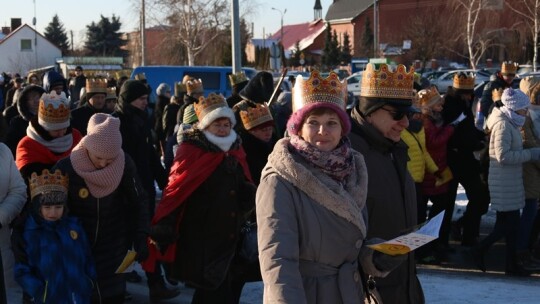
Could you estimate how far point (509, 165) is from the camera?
25.5 feet

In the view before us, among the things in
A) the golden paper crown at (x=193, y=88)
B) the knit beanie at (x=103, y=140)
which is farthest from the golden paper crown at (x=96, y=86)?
the knit beanie at (x=103, y=140)

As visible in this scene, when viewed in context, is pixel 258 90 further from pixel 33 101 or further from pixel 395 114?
pixel 395 114

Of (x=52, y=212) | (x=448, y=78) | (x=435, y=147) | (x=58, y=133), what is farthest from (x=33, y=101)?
(x=448, y=78)

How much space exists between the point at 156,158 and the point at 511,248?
3.47m

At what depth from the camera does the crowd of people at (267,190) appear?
3555mm

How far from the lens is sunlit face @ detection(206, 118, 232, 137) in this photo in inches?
229

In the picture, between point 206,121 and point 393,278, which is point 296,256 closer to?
point 393,278

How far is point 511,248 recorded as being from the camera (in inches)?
317

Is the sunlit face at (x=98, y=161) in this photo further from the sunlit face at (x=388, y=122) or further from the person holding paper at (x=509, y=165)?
the person holding paper at (x=509, y=165)

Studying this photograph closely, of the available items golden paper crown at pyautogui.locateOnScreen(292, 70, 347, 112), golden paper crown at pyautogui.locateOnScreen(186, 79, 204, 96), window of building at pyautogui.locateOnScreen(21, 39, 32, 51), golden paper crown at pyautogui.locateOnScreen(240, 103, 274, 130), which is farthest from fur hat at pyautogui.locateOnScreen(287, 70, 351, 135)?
window of building at pyautogui.locateOnScreen(21, 39, 32, 51)

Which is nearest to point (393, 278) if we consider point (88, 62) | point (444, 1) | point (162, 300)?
point (162, 300)

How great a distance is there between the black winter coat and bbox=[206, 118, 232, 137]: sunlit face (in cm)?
65

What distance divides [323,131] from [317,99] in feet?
0.54

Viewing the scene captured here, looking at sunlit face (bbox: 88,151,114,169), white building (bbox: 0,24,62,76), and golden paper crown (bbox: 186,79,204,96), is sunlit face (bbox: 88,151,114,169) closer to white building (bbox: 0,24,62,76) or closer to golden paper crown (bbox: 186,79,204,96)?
golden paper crown (bbox: 186,79,204,96)
